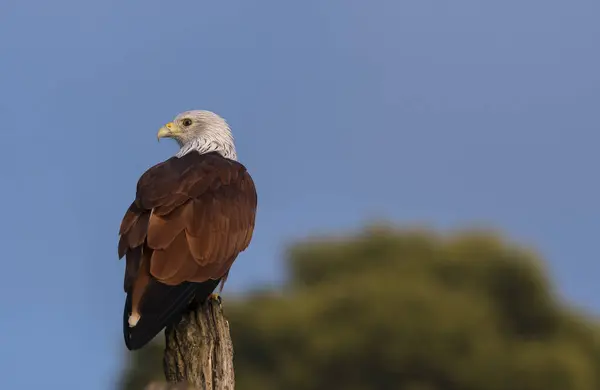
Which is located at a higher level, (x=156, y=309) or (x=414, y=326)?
(x=414, y=326)

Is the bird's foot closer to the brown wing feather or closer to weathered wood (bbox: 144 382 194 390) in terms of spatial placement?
the brown wing feather

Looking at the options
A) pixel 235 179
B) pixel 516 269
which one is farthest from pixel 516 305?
pixel 235 179

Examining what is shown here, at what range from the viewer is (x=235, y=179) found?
9.84 m

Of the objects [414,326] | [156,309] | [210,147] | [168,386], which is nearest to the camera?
[168,386]

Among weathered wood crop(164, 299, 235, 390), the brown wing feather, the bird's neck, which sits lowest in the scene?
weathered wood crop(164, 299, 235, 390)

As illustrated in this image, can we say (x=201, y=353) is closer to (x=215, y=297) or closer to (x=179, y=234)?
(x=215, y=297)

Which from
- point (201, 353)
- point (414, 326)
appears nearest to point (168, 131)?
→ point (201, 353)

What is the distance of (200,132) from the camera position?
36.4ft

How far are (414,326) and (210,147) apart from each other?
52.5 feet

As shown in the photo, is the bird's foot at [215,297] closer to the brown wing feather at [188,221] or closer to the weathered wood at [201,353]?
the brown wing feather at [188,221]

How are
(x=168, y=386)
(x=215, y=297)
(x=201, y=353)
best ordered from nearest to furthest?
(x=168, y=386) < (x=201, y=353) < (x=215, y=297)

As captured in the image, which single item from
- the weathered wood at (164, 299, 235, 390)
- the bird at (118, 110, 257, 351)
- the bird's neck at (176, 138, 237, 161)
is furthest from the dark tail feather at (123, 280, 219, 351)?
the bird's neck at (176, 138, 237, 161)

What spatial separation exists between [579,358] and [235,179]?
18.7 metres

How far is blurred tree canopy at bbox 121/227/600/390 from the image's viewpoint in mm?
26062
